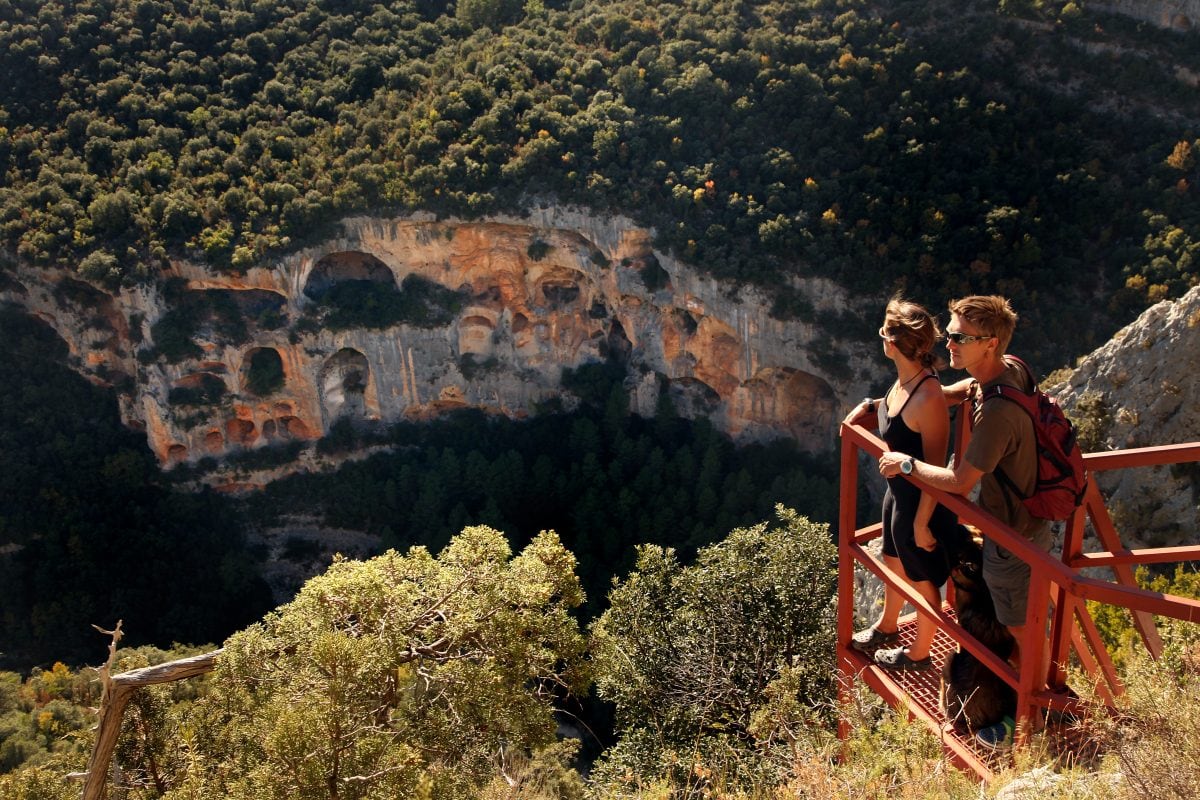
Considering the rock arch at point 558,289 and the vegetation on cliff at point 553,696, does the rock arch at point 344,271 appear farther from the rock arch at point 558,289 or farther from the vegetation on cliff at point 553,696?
the vegetation on cliff at point 553,696

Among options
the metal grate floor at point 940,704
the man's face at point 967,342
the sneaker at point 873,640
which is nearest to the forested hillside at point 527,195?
the metal grate floor at point 940,704

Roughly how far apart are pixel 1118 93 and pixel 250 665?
106ft

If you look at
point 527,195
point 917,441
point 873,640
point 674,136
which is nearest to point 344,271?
point 527,195

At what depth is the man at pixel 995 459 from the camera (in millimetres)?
5738

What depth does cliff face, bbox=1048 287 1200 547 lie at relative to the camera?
43.3ft

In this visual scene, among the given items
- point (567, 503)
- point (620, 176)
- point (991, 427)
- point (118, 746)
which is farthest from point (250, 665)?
point (620, 176)

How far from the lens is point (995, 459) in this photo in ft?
18.8

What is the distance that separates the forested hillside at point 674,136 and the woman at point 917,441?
22.9m

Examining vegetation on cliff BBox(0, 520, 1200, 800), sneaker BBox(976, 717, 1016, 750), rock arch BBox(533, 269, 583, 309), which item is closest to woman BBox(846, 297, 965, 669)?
Result: sneaker BBox(976, 717, 1016, 750)

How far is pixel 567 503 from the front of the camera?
1308 inches

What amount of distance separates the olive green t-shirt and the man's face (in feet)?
0.66

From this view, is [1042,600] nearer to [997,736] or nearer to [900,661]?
[997,736]

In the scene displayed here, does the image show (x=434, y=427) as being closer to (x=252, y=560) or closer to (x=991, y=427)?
(x=252, y=560)

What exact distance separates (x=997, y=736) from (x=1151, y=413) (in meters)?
9.66
